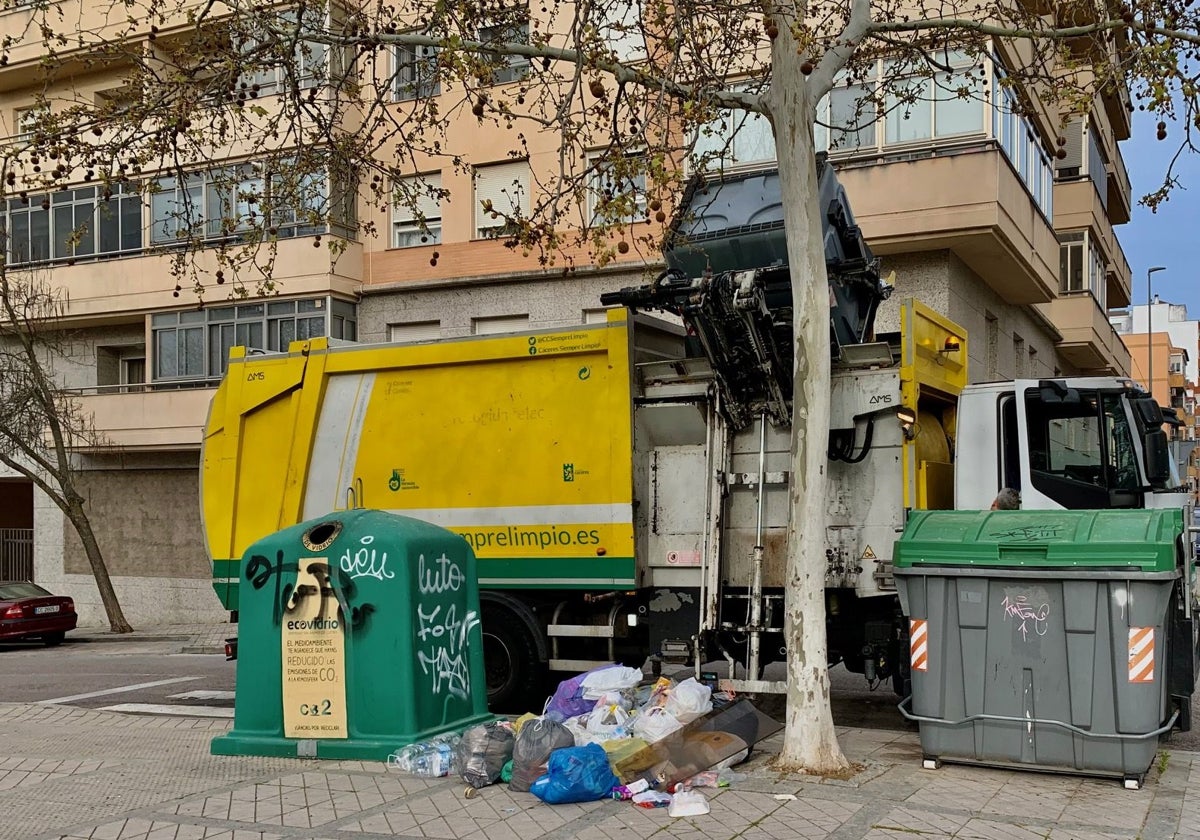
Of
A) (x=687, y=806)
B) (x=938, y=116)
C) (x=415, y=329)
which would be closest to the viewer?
(x=687, y=806)

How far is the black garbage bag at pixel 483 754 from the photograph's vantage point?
650cm

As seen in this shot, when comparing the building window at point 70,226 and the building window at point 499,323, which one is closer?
the building window at point 499,323

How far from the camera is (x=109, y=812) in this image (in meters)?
6.08

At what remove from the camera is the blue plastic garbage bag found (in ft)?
20.0

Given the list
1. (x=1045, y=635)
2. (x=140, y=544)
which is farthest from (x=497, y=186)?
(x=1045, y=635)

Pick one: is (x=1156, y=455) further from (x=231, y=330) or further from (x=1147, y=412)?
(x=231, y=330)

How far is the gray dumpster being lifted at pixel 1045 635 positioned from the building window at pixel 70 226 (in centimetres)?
1984

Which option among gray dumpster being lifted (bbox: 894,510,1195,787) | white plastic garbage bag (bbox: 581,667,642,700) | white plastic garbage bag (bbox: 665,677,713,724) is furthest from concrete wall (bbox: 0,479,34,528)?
gray dumpster being lifted (bbox: 894,510,1195,787)

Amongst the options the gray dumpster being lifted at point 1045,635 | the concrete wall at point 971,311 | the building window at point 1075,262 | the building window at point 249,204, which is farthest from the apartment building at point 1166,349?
the gray dumpster being lifted at point 1045,635

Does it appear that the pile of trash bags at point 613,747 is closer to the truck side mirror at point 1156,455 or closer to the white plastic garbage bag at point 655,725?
the white plastic garbage bag at point 655,725

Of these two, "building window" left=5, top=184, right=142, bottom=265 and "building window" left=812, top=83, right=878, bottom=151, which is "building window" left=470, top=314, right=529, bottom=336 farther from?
"building window" left=5, top=184, right=142, bottom=265

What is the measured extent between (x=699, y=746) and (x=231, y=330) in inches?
689

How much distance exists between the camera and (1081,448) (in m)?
8.40

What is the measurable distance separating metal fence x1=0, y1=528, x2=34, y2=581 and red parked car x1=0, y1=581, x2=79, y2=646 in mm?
6524
